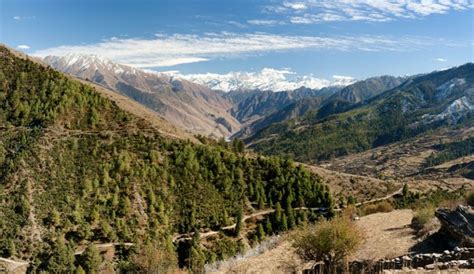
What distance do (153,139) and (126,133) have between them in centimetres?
925

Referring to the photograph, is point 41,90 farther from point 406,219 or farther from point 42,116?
point 406,219

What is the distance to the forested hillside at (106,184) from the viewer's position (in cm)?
9769

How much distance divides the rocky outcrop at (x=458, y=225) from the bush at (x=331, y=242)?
6.77 meters

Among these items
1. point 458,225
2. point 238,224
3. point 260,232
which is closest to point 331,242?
point 458,225

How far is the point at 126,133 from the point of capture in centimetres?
14238

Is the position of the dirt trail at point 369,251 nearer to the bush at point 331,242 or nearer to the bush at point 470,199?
the bush at point 331,242

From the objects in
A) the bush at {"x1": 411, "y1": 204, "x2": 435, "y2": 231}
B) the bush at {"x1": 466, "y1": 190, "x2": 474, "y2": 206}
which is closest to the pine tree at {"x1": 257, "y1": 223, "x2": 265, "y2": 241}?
the bush at {"x1": 466, "y1": 190, "x2": 474, "y2": 206}

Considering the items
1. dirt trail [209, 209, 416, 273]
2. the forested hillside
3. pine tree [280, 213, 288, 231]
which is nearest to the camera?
dirt trail [209, 209, 416, 273]

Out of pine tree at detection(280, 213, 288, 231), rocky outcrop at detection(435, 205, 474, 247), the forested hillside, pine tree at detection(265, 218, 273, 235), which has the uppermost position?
rocky outcrop at detection(435, 205, 474, 247)

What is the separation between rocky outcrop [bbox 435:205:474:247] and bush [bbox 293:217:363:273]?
6770 mm

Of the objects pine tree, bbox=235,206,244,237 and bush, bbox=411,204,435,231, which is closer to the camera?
bush, bbox=411,204,435,231

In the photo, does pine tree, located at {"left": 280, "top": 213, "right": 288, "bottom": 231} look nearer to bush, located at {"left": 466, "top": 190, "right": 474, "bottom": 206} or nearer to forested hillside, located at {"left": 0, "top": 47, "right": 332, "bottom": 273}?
forested hillside, located at {"left": 0, "top": 47, "right": 332, "bottom": 273}

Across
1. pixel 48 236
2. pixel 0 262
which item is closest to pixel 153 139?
pixel 48 236

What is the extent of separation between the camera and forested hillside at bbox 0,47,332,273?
→ 320 feet
